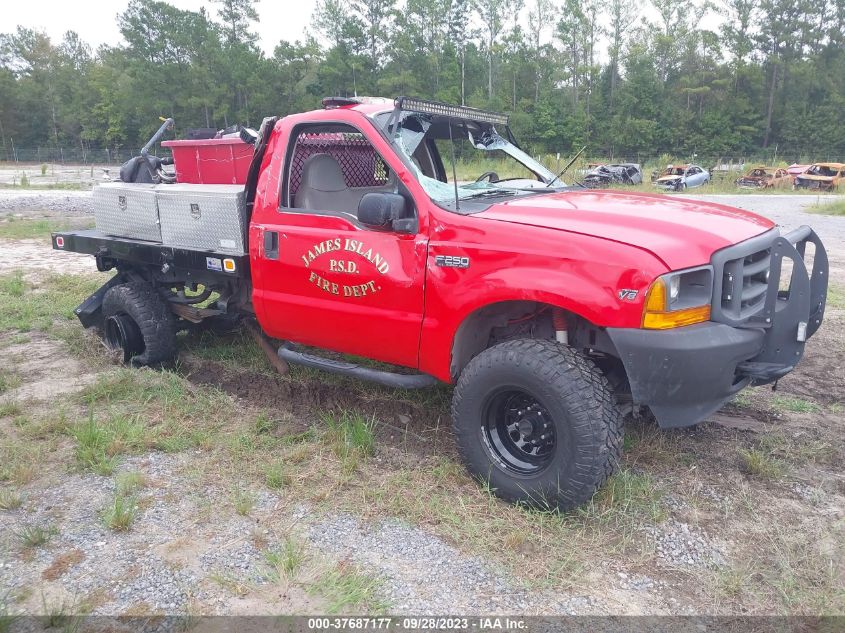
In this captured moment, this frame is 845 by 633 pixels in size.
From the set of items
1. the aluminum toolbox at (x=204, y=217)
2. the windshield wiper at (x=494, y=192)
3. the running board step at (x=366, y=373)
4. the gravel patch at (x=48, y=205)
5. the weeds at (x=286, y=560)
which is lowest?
the weeds at (x=286, y=560)

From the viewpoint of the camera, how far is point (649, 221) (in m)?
3.27

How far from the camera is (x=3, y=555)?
9.68 ft

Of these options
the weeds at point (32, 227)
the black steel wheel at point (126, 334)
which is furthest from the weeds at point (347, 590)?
the weeds at point (32, 227)

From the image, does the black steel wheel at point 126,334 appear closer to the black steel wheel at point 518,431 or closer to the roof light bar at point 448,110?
the roof light bar at point 448,110

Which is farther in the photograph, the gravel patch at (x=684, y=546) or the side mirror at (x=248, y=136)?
the side mirror at (x=248, y=136)

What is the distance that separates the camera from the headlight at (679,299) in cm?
290

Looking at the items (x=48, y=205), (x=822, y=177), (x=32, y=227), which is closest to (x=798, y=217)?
(x=822, y=177)

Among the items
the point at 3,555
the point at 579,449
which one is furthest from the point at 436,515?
the point at 3,555

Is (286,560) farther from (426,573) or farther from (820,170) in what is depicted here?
(820,170)

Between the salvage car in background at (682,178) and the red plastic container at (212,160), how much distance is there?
2505 centimetres

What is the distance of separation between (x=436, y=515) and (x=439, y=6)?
63.8 m

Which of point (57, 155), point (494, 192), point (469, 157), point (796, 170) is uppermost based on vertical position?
point (57, 155)

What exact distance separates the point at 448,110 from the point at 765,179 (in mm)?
27903

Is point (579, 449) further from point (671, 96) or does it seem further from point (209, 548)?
point (671, 96)
